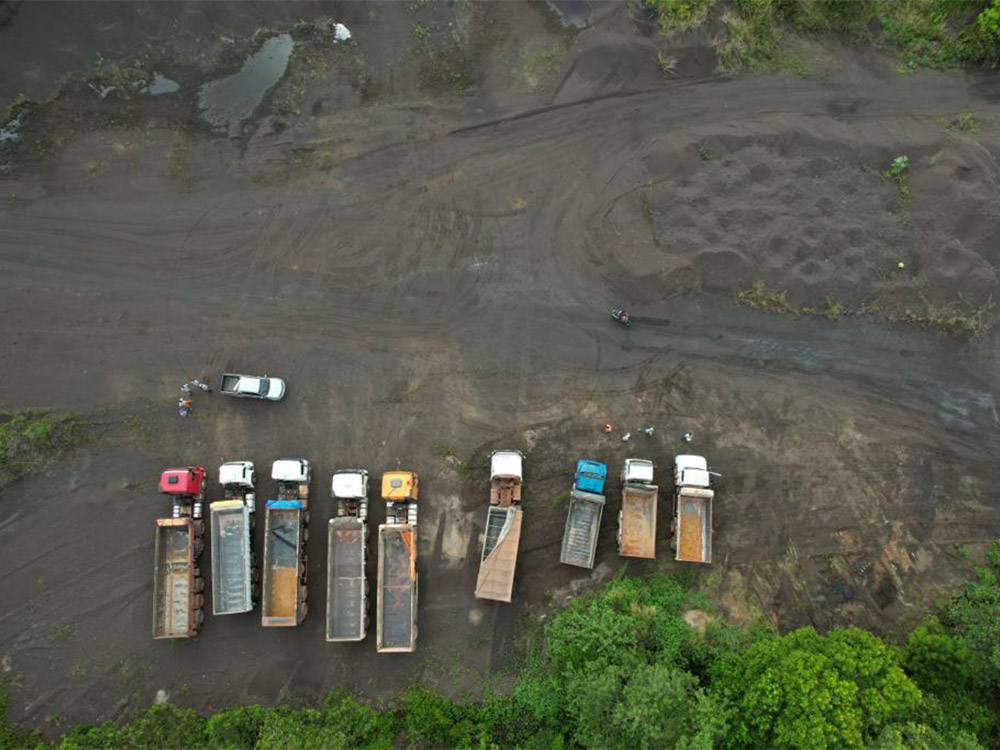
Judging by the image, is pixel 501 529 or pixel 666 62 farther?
pixel 666 62

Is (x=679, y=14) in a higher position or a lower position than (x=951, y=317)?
higher

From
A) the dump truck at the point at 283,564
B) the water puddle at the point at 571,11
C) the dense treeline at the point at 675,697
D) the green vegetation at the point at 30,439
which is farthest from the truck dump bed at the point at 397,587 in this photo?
the water puddle at the point at 571,11

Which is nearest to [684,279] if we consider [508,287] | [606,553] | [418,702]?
[508,287]

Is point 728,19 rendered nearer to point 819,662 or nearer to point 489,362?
point 489,362

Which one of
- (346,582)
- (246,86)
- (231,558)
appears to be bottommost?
(346,582)

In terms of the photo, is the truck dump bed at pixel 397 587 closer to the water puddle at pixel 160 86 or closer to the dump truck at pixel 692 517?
the dump truck at pixel 692 517

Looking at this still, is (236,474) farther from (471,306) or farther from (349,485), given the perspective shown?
(471,306)

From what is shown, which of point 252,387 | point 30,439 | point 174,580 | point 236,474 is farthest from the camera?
point 30,439

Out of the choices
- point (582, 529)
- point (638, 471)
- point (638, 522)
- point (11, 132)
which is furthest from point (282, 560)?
point (11, 132)
